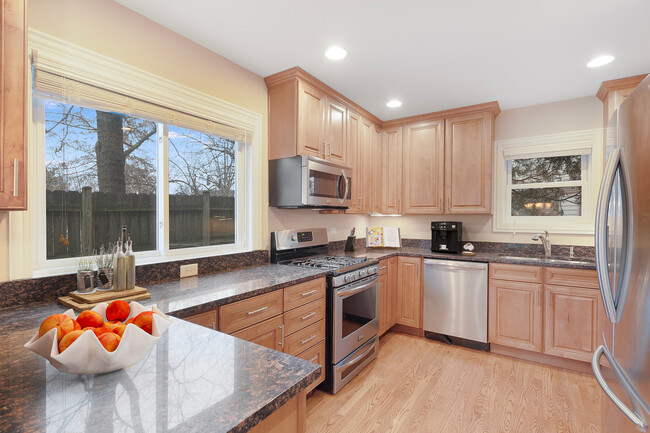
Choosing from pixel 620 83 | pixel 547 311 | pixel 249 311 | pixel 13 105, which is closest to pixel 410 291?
pixel 547 311

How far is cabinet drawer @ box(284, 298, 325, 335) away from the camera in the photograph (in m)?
1.99

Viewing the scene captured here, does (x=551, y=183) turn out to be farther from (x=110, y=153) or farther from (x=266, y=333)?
(x=110, y=153)

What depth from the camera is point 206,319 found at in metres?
1.52

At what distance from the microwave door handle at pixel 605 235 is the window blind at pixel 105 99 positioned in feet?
7.28

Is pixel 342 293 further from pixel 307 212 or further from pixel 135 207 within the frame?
pixel 135 207

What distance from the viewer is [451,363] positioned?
278cm

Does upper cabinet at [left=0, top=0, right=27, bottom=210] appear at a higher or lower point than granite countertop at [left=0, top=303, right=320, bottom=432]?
higher

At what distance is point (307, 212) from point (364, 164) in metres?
0.92

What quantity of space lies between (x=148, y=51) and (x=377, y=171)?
8.56 feet

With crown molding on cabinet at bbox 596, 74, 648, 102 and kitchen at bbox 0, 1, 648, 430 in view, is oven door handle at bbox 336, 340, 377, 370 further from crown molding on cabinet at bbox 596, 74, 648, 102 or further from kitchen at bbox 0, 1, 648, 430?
crown molding on cabinet at bbox 596, 74, 648, 102

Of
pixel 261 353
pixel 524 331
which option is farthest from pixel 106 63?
pixel 524 331

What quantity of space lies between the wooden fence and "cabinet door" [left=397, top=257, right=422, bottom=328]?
1.90m

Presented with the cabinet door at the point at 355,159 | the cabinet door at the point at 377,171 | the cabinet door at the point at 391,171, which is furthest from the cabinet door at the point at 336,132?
the cabinet door at the point at 391,171

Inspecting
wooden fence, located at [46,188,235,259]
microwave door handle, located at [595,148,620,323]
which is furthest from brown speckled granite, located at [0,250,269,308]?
microwave door handle, located at [595,148,620,323]
